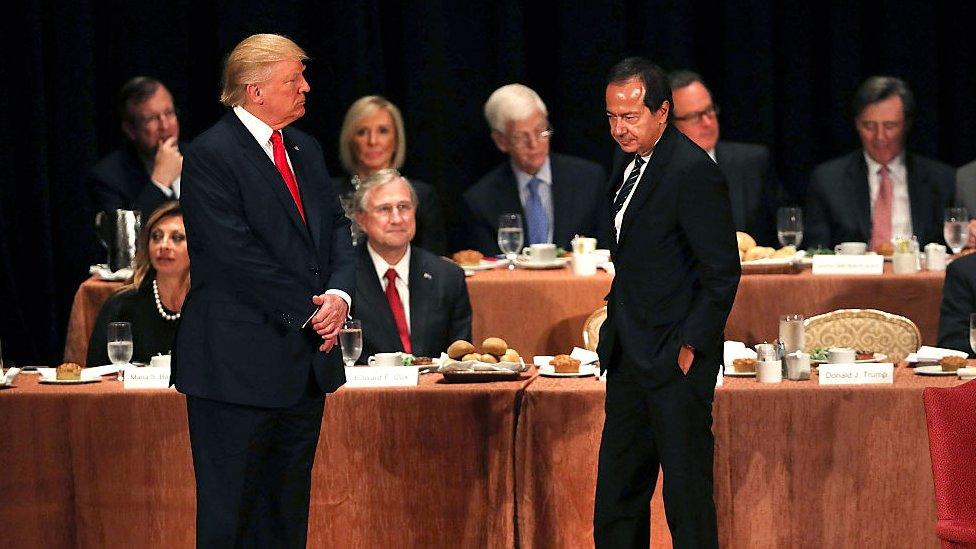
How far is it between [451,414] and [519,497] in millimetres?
286

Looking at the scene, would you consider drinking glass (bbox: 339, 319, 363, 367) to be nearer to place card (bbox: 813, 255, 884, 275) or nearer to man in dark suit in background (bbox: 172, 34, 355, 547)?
man in dark suit in background (bbox: 172, 34, 355, 547)

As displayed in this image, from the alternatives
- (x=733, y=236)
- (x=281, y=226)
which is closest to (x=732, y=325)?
(x=733, y=236)

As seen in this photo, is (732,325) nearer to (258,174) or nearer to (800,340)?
(800,340)

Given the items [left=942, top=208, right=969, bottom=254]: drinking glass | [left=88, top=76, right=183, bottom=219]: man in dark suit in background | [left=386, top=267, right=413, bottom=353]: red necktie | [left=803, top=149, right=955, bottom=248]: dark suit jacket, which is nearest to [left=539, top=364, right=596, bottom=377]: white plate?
[left=386, top=267, right=413, bottom=353]: red necktie

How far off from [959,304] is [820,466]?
47.6 inches

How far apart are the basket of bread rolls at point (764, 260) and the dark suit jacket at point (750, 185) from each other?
26.2 inches

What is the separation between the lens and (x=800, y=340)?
13.7 ft

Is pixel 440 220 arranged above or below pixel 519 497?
above

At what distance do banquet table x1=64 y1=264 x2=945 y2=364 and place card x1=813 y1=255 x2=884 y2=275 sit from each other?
0.05 meters

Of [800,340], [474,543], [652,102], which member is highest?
[652,102]

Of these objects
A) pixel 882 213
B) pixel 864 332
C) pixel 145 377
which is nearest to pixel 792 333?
pixel 864 332

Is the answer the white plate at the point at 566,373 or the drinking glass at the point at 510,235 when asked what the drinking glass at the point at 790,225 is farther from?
the white plate at the point at 566,373

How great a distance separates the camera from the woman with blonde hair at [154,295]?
16.1 ft

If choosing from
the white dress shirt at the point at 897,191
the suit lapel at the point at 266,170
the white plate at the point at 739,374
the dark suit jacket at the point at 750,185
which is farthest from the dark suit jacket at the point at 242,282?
the white dress shirt at the point at 897,191
